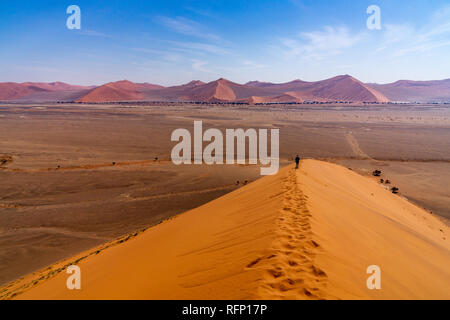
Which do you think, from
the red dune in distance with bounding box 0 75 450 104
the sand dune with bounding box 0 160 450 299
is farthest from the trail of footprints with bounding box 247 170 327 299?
the red dune in distance with bounding box 0 75 450 104

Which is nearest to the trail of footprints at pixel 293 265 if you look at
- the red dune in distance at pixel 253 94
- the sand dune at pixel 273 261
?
the sand dune at pixel 273 261

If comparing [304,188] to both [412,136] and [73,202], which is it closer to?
[73,202]

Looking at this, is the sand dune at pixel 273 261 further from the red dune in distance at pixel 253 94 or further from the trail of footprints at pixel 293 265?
the red dune in distance at pixel 253 94

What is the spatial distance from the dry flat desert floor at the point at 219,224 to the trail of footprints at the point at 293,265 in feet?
0.05

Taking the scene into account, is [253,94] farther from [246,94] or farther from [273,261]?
[273,261]

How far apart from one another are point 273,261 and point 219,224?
8.76 ft

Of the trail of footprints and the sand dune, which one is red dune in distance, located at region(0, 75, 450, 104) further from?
the trail of footprints

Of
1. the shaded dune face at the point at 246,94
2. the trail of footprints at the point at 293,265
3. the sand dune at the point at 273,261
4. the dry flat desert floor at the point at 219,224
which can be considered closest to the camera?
the trail of footprints at the point at 293,265

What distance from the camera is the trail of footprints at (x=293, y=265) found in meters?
2.84

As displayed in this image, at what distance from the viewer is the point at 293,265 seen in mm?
3305

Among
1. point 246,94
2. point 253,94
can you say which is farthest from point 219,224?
point 253,94

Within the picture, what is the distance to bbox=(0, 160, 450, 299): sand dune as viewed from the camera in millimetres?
3080

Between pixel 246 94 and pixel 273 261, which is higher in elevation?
pixel 246 94

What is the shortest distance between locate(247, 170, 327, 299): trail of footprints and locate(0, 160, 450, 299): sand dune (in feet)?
0.04
